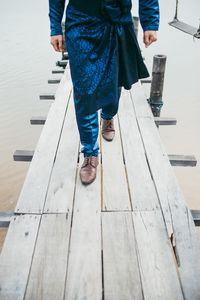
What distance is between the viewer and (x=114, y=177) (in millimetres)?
2299

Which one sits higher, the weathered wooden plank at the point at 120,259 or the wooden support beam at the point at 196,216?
the weathered wooden plank at the point at 120,259

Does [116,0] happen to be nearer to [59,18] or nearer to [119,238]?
[59,18]

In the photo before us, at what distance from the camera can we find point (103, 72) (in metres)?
1.98

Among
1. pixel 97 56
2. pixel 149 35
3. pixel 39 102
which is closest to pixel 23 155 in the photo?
pixel 97 56

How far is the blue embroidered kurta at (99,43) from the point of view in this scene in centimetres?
182

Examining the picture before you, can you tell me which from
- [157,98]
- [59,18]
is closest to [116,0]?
[59,18]

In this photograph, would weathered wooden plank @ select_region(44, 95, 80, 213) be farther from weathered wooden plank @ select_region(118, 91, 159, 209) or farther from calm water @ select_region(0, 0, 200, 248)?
calm water @ select_region(0, 0, 200, 248)

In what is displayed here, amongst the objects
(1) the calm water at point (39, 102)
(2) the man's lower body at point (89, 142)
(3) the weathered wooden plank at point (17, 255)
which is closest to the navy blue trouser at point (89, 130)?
(2) the man's lower body at point (89, 142)

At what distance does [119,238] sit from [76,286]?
423 mm

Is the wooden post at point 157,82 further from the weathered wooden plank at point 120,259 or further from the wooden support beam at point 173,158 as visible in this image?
the weathered wooden plank at point 120,259

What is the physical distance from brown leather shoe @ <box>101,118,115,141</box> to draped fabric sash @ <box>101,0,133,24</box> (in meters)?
1.15

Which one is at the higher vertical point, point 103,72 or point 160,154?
point 103,72

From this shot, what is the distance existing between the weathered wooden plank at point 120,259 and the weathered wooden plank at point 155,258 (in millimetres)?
42

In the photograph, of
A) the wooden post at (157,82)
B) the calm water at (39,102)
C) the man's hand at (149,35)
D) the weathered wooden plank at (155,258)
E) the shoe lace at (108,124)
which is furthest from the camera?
the calm water at (39,102)
